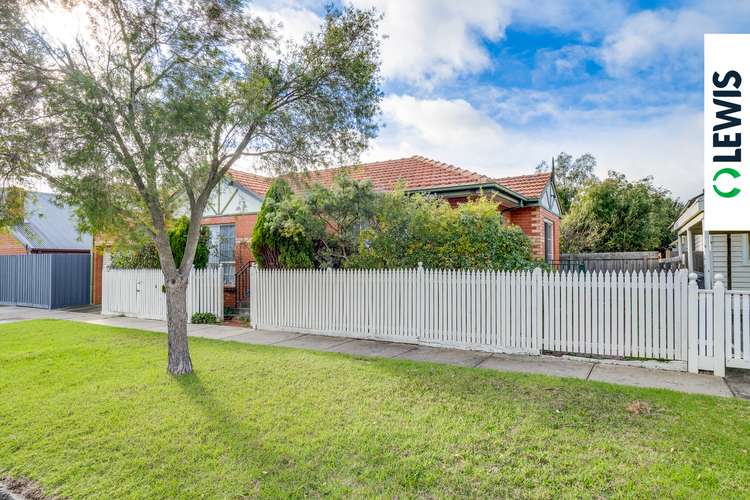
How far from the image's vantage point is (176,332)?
22.8 feet

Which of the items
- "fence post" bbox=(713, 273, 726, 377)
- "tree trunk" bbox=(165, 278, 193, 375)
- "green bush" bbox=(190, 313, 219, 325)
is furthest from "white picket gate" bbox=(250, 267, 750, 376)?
"tree trunk" bbox=(165, 278, 193, 375)

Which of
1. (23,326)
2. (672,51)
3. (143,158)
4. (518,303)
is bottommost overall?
(23,326)

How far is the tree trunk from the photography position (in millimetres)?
6891

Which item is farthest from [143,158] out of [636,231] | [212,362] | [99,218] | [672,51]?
[636,231]

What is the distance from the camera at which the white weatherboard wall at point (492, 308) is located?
7086mm

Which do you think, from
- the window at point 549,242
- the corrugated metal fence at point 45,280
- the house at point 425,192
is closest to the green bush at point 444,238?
the house at point 425,192

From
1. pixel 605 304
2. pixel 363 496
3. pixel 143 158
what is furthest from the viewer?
pixel 605 304

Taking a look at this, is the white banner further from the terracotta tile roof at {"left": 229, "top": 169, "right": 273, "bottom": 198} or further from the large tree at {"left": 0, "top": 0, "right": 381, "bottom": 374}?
the terracotta tile roof at {"left": 229, "top": 169, "right": 273, "bottom": 198}

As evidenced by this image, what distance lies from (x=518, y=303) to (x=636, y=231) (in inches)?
830

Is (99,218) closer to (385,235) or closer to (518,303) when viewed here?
(385,235)

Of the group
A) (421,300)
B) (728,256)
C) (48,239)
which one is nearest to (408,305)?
(421,300)

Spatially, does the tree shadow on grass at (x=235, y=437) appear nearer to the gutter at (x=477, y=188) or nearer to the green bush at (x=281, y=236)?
the green bush at (x=281, y=236)

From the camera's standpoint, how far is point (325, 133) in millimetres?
7906

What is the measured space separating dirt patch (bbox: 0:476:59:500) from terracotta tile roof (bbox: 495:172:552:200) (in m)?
12.6
